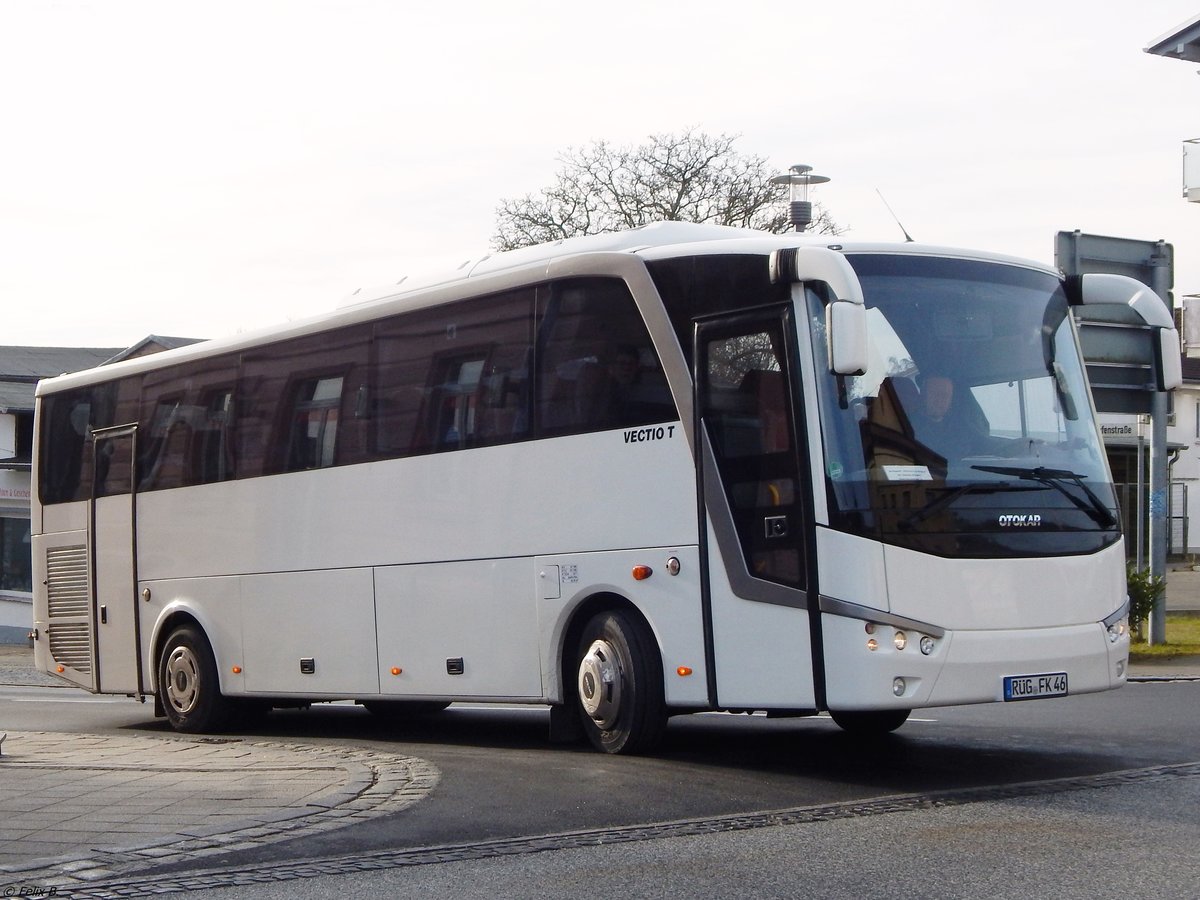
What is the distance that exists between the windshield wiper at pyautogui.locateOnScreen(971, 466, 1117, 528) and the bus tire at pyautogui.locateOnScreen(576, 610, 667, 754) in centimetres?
249

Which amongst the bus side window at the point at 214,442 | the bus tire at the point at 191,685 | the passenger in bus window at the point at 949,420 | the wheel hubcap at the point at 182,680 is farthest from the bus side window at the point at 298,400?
the passenger in bus window at the point at 949,420

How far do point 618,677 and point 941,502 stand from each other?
2.52 meters

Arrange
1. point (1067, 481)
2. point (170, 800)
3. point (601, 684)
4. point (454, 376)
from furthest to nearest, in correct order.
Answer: point (454, 376) < point (601, 684) < point (1067, 481) < point (170, 800)

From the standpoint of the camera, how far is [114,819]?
870cm

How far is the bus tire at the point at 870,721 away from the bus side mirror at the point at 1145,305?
9.74ft

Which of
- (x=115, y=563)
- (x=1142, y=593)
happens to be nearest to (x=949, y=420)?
(x=115, y=563)

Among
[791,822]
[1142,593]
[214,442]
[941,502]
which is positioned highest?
[214,442]

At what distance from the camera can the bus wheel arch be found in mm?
11023

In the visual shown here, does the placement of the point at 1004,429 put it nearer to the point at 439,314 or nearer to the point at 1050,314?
the point at 1050,314

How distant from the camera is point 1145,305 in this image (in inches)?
444

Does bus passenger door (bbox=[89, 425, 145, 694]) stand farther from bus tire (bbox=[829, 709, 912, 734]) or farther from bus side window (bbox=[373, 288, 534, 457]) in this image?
bus tire (bbox=[829, 709, 912, 734])

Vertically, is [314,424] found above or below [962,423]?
above

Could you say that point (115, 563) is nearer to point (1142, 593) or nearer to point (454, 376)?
point (454, 376)

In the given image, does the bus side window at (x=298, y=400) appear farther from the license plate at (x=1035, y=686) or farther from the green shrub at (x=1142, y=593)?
the green shrub at (x=1142, y=593)
